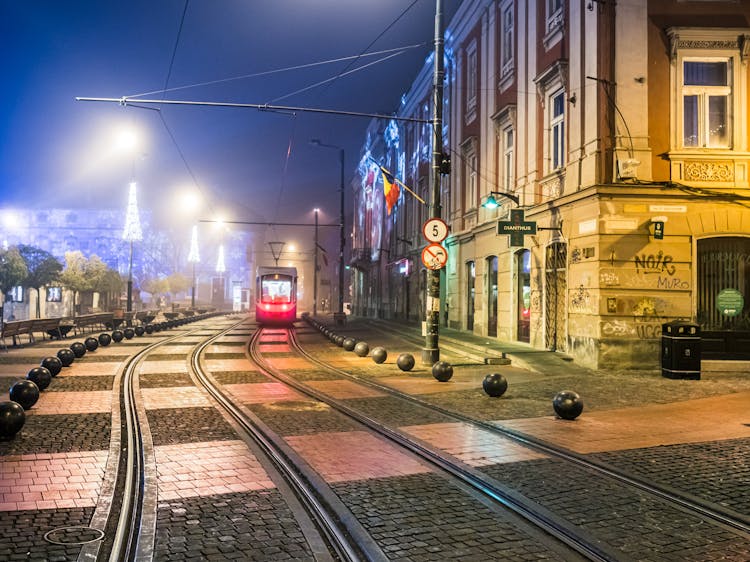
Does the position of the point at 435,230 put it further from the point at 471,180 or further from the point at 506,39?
the point at 471,180

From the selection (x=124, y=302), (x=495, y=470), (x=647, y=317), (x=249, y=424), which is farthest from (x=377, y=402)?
(x=124, y=302)

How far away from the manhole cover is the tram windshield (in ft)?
110

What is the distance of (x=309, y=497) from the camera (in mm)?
5680

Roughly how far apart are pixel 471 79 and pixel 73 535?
25397 millimetres

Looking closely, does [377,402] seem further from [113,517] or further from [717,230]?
[717,230]

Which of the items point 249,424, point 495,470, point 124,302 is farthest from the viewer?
point 124,302

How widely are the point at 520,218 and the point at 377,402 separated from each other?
8640 millimetres

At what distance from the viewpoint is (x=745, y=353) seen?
15797mm

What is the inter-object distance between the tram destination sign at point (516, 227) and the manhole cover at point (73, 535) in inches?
567

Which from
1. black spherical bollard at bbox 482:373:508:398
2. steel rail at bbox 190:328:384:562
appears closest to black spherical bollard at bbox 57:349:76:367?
steel rail at bbox 190:328:384:562

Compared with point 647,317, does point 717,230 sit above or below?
above

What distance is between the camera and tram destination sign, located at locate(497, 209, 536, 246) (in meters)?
17.6

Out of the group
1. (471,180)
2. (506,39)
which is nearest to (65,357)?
(471,180)

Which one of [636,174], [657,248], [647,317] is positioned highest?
[636,174]
